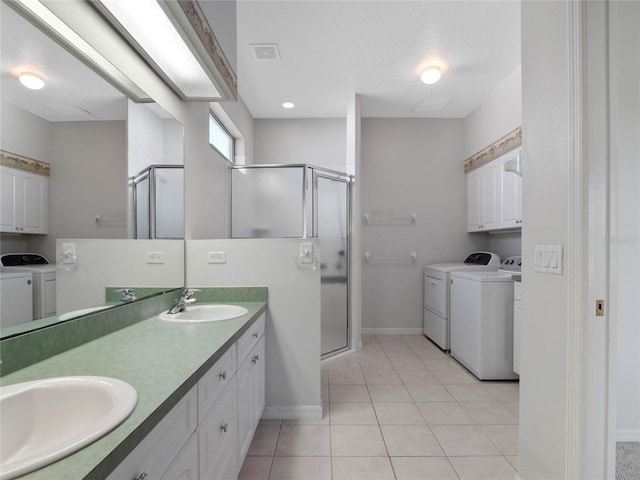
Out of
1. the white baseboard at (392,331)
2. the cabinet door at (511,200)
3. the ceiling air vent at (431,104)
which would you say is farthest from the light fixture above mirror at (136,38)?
the white baseboard at (392,331)

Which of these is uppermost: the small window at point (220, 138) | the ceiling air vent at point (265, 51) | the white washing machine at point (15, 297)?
the ceiling air vent at point (265, 51)

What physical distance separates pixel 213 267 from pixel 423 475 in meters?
1.66

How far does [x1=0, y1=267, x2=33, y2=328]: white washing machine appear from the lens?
0.88m

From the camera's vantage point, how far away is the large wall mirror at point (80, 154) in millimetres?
918

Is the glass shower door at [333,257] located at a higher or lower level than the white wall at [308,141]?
lower

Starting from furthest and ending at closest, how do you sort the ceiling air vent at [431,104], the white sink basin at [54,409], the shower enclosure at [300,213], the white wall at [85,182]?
the ceiling air vent at [431,104] → the shower enclosure at [300,213] → the white wall at [85,182] → the white sink basin at [54,409]

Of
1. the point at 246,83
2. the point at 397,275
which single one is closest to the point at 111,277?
the point at 246,83

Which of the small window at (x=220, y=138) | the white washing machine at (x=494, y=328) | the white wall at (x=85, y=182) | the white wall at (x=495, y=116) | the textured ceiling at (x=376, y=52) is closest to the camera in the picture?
the white wall at (x=85, y=182)

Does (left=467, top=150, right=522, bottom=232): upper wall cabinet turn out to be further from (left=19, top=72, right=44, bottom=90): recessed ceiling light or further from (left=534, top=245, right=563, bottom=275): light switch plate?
(left=19, top=72, right=44, bottom=90): recessed ceiling light

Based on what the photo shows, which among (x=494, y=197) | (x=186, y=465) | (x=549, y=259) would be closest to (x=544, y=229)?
(x=549, y=259)

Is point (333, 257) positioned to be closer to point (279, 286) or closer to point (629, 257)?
point (279, 286)

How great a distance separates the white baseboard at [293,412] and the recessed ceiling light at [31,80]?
203 cm

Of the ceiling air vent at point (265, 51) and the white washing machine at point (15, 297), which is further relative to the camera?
the ceiling air vent at point (265, 51)

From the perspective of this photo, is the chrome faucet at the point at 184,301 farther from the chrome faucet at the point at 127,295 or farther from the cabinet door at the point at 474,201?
the cabinet door at the point at 474,201
